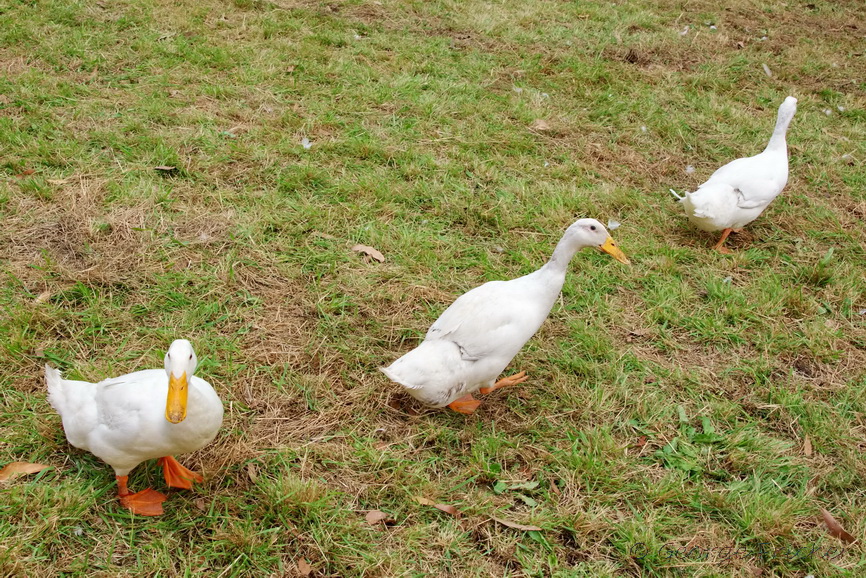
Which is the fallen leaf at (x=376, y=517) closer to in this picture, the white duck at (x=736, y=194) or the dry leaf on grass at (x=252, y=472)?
the dry leaf on grass at (x=252, y=472)

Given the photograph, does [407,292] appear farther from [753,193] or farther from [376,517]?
[753,193]

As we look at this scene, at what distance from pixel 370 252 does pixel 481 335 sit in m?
1.29

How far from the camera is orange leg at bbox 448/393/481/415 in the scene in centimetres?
294

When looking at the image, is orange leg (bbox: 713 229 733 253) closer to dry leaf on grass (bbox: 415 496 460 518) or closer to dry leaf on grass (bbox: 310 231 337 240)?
dry leaf on grass (bbox: 310 231 337 240)

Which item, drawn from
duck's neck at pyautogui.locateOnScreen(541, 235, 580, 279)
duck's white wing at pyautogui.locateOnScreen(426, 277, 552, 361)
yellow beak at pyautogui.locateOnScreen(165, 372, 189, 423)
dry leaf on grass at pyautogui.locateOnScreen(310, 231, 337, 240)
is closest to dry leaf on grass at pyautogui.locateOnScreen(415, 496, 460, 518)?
duck's white wing at pyautogui.locateOnScreen(426, 277, 552, 361)

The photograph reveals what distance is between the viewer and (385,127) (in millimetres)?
4980

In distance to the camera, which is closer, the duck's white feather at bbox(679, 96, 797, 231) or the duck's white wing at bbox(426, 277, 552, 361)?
the duck's white wing at bbox(426, 277, 552, 361)

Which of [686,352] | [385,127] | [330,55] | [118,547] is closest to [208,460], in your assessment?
[118,547]

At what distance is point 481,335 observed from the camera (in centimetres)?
273

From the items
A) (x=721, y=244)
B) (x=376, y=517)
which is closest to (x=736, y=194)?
(x=721, y=244)

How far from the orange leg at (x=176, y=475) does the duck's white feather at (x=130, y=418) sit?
6.1 inches

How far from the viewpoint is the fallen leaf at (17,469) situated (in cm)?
240

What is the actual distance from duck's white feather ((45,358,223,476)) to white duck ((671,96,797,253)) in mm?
3189

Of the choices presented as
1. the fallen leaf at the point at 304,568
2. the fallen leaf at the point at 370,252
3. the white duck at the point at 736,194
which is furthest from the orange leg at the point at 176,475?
the white duck at the point at 736,194
